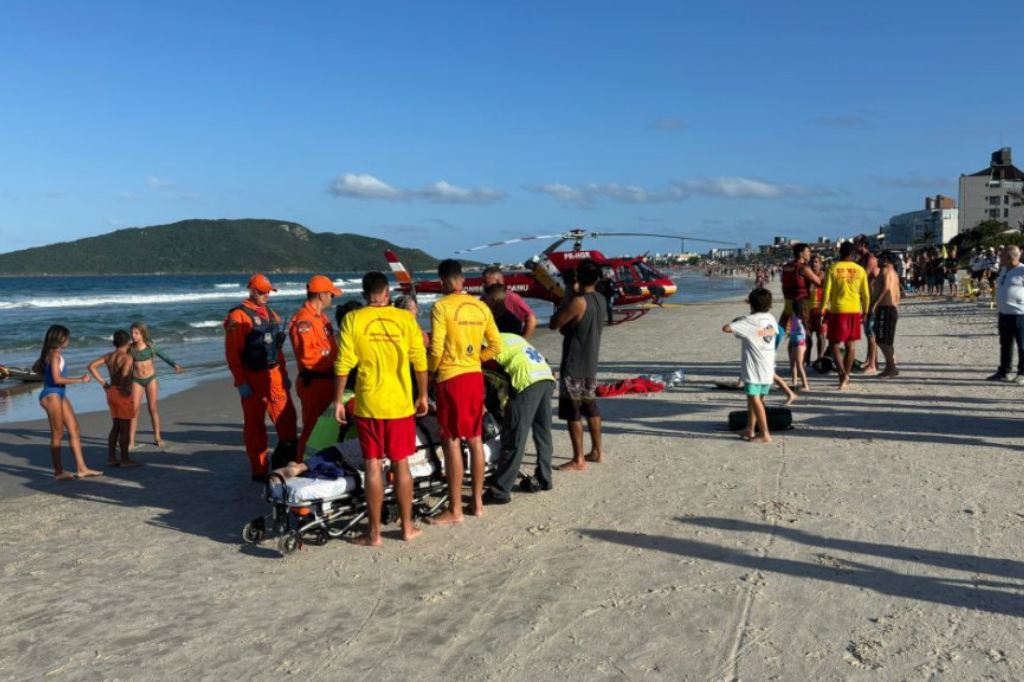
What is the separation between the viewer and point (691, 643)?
146 inches

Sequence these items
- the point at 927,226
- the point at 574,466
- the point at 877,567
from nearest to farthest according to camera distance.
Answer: the point at 877,567, the point at 574,466, the point at 927,226

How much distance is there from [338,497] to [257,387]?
6.59 feet

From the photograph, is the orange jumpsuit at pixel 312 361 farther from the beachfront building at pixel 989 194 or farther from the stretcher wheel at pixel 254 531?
the beachfront building at pixel 989 194

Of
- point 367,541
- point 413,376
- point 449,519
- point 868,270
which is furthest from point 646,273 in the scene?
point 367,541

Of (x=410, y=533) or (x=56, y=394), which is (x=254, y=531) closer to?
(x=410, y=533)

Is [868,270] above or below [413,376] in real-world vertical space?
above

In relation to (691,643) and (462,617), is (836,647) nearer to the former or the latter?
(691,643)

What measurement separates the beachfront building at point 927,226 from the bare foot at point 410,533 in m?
128

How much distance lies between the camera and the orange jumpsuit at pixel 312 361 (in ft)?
19.7

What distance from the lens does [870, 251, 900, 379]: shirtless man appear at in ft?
35.5

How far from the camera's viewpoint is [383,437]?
4949mm

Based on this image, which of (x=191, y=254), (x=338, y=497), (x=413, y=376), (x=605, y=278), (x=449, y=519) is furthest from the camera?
(x=191, y=254)

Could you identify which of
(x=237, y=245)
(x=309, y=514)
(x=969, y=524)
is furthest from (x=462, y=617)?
(x=237, y=245)

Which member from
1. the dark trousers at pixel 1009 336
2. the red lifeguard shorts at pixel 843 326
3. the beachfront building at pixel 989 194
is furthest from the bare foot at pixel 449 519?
the beachfront building at pixel 989 194
